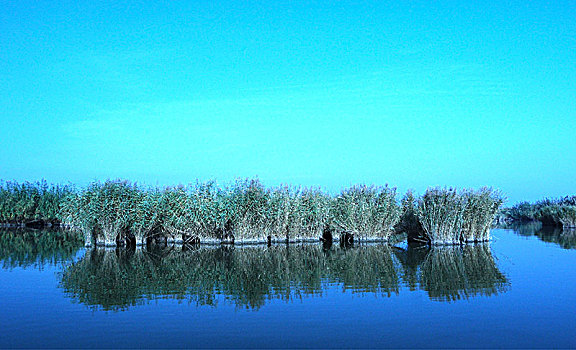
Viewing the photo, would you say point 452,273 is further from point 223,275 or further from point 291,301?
point 223,275

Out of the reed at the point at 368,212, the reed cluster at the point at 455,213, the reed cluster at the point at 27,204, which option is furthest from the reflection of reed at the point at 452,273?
the reed cluster at the point at 27,204

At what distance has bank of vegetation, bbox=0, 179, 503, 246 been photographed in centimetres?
2667

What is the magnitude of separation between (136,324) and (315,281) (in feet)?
21.3

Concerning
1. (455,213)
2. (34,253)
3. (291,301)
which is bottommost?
(291,301)

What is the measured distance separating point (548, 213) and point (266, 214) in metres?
36.0

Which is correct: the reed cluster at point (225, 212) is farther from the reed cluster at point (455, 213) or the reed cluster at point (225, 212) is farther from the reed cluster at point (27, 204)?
the reed cluster at point (27, 204)

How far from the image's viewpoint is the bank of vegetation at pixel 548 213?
149 ft

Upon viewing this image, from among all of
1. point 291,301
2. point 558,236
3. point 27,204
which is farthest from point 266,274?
point 27,204

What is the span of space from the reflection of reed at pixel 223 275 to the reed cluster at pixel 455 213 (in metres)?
3.83

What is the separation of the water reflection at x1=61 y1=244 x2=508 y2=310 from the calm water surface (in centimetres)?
5

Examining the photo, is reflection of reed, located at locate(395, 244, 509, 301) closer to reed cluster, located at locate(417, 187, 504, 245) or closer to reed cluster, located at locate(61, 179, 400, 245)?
reed cluster, located at locate(417, 187, 504, 245)

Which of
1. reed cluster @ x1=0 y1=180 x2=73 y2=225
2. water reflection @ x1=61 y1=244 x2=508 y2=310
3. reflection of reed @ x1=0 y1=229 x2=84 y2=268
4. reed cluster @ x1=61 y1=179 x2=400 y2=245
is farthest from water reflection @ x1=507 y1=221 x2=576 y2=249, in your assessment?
reed cluster @ x1=0 y1=180 x2=73 y2=225

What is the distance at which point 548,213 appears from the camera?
51531mm

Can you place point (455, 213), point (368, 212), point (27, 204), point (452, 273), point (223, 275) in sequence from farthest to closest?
point (27, 204)
point (368, 212)
point (455, 213)
point (223, 275)
point (452, 273)
